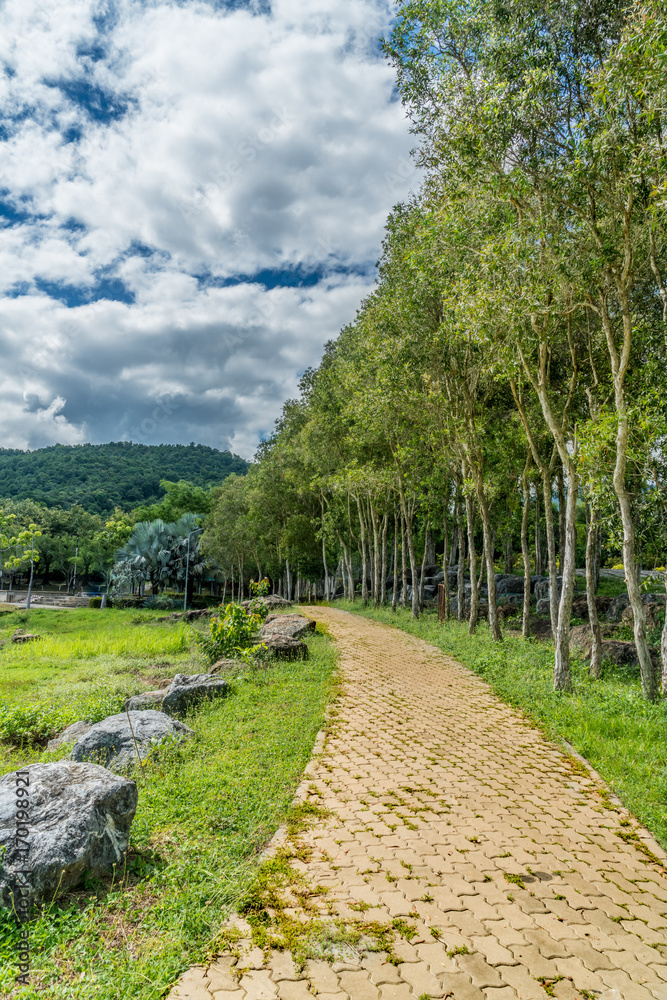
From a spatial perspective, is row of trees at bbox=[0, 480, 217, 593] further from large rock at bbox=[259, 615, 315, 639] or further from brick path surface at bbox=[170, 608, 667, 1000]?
brick path surface at bbox=[170, 608, 667, 1000]

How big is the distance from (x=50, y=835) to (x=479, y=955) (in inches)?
122

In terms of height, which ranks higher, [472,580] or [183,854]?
[472,580]

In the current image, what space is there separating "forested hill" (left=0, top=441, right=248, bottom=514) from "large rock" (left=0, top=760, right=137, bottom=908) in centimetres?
8510

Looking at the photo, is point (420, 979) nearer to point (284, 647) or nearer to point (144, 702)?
point (144, 702)

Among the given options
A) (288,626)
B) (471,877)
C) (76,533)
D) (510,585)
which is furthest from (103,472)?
(471,877)

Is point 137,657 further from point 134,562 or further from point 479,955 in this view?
point 134,562

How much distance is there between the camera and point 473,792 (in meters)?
6.26

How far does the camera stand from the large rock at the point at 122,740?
23.6ft

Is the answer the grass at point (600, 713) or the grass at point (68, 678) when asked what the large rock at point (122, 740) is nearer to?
the grass at point (68, 678)

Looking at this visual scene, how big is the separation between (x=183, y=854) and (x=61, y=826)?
102 centimetres

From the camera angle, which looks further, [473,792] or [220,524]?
[220,524]

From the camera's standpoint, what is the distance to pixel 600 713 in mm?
8602

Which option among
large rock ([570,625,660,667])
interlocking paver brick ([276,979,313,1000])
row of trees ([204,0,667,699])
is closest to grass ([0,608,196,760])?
interlocking paver brick ([276,979,313,1000])

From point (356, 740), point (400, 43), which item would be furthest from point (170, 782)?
point (400, 43)
